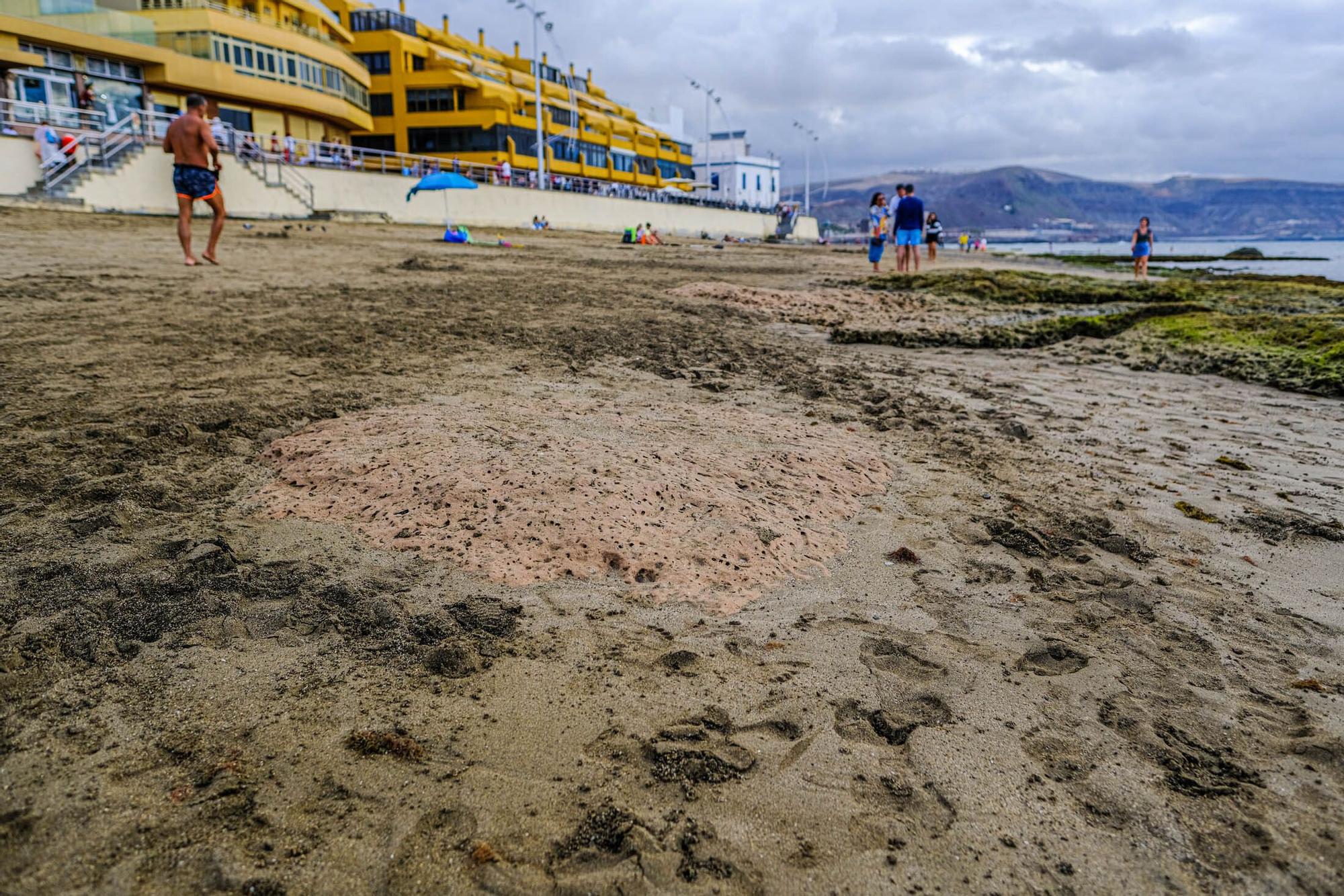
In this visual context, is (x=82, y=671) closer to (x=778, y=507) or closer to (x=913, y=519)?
(x=778, y=507)

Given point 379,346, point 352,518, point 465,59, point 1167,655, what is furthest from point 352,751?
point 465,59

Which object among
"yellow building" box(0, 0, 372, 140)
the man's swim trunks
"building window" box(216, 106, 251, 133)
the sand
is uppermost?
"yellow building" box(0, 0, 372, 140)

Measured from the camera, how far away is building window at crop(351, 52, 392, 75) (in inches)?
1741

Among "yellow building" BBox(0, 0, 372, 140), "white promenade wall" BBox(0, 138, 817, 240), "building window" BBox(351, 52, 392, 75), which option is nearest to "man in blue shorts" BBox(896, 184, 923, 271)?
"white promenade wall" BBox(0, 138, 817, 240)

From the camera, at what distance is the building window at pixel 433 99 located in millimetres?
44344

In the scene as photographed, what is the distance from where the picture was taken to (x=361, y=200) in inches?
1001

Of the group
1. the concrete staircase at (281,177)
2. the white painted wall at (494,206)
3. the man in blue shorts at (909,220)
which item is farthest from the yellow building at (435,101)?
the man in blue shorts at (909,220)

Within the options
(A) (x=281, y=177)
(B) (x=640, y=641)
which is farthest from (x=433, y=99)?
(B) (x=640, y=641)

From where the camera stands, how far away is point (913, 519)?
11.2 ft

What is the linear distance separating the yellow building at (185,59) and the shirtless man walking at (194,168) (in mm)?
16713

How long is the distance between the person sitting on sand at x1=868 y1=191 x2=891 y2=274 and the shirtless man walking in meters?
11.0

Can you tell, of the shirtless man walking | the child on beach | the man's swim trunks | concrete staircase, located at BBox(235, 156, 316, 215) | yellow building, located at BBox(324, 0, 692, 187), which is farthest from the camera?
yellow building, located at BBox(324, 0, 692, 187)

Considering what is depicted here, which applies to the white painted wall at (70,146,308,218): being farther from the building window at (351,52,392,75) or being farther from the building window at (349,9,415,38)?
the building window at (349,9,415,38)

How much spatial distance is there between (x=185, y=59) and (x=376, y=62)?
17787mm
